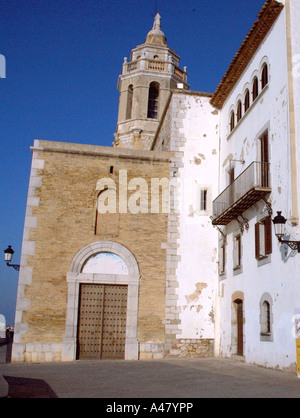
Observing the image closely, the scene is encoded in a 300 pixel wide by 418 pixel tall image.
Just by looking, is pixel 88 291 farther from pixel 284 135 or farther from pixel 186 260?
pixel 284 135

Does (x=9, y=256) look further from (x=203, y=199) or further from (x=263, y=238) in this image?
(x=263, y=238)

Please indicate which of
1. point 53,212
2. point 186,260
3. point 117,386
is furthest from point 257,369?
point 53,212

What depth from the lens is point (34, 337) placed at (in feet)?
54.3

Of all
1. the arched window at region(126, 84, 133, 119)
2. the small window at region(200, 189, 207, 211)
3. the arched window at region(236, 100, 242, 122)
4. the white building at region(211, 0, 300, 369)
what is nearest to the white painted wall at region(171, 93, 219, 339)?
the small window at region(200, 189, 207, 211)

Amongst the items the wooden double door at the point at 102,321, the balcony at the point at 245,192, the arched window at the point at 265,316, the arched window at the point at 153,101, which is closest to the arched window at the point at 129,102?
the arched window at the point at 153,101

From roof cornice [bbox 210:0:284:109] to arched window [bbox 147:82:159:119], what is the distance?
42.6ft

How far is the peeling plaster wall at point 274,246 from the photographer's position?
40.3 feet

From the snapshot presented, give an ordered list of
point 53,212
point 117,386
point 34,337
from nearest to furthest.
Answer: point 117,386, point 34,337, point 53,212

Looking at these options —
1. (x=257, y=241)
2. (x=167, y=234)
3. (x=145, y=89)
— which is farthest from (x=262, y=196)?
(x=145, y=89)

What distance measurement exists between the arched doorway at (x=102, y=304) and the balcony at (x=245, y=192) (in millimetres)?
4191

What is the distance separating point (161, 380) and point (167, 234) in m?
8.38

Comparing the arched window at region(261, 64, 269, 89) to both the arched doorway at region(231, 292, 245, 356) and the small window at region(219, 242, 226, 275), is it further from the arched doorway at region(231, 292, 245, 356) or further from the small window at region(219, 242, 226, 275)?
the arched doorway at region(231, 292, 245, 356)

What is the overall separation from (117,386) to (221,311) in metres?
8.96

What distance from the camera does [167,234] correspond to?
18.4 meters
